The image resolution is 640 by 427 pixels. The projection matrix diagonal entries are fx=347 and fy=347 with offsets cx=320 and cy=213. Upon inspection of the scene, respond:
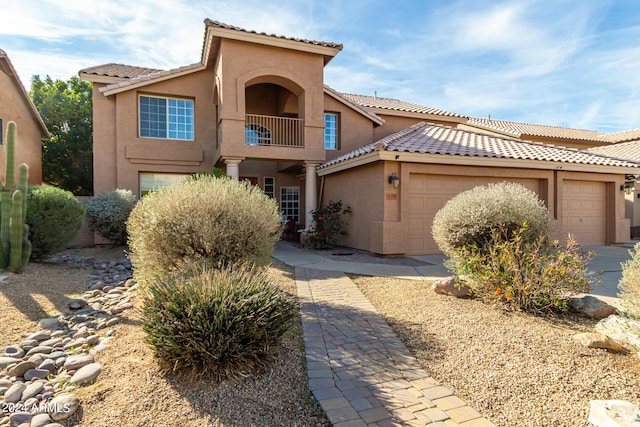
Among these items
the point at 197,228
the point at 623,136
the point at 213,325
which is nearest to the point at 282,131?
the point at 197,228

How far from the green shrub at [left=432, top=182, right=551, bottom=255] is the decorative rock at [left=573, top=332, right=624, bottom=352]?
2.39m

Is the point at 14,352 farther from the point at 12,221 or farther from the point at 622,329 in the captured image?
the point at 622,329

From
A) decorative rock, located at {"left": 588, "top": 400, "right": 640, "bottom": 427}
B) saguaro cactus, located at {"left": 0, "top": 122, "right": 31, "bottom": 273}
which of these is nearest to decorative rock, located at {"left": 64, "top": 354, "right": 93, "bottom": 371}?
decorative rock, located at {"left": 588, "top": 400, "right": 640, "bottom": 427}

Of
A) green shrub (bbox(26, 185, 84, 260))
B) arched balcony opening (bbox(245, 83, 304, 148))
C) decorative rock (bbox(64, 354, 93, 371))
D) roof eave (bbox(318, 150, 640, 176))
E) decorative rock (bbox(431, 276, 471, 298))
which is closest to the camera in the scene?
decorative rock (bbox(64, 354, 93, 371))

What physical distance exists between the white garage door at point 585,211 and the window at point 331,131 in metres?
9.17

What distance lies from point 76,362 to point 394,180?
8.55 metres

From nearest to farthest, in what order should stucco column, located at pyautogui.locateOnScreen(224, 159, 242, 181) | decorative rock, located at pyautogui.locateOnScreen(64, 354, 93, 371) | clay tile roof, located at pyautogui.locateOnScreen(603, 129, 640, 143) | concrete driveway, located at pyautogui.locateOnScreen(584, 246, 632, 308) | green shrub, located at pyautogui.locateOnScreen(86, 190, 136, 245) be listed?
decorative rock, located at pyautogui.locateOnScreen(64, 354, 93, 371) → concrete driveway, located at pyautogui.locateOnScreen(584, 246, 632, 308) → green shrub, located at pyautogui.locateOnScreen(86, 190, 136, 245) → stucco column, located at pyautogui.locateOnScreen(224, 159, 242, 181) → clay tile roof, located at pyautogui.locateOnScreen(603, 129, 640, 143)

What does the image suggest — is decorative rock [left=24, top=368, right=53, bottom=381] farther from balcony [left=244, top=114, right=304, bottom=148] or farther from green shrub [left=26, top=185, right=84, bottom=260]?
balcony [left=244, top=114, right=304, bottom=148]

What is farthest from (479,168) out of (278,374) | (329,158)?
(278,374)

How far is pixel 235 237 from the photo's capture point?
531cm

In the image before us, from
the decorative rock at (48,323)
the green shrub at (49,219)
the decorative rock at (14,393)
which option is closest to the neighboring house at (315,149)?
the green shrub at (49,219)

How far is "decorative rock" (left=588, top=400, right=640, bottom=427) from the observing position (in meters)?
2.55

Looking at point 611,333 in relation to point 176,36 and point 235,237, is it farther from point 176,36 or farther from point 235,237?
point 176,36

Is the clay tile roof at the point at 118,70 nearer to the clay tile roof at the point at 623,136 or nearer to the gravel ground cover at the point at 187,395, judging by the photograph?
the gravel ground cover at the point at 187,395
